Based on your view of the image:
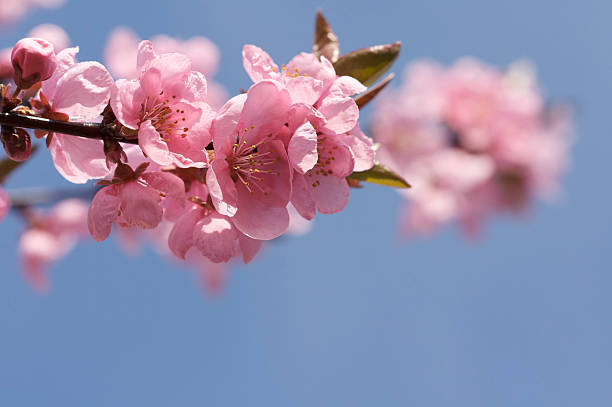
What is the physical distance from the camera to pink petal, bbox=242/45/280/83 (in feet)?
3.48

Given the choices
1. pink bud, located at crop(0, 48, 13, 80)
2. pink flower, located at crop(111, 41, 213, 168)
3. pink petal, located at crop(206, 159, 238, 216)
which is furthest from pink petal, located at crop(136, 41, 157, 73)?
pink bud, located at crop(0, 48, 13, 80)

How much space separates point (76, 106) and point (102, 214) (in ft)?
0.65

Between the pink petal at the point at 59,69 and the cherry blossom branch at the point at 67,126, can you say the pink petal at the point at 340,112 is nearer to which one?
the cherry blossom branch at the point at 67,126

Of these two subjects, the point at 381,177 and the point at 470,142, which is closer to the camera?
the point at 381,177

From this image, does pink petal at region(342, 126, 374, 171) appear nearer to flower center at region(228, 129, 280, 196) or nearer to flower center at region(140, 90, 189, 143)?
flower center at region(228, 129, 280, 196)

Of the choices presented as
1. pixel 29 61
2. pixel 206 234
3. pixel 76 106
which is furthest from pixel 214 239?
pixel 29 61

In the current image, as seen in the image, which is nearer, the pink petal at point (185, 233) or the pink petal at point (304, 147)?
the pink petal at point (304, 147)

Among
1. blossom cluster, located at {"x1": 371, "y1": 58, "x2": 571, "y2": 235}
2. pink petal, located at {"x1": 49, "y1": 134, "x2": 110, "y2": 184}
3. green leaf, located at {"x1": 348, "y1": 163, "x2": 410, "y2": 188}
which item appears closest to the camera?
pink petal, located at {"x1": 49, "y1": 134, "x2": 110, "y2": 184}

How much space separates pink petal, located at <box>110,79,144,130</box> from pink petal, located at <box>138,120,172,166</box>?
1.7 inches

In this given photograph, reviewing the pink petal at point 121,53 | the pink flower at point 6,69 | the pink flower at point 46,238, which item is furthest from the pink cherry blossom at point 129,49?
the pink flower at point 6,69

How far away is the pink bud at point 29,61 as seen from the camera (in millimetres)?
995

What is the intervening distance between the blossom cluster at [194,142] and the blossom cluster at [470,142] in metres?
3.26

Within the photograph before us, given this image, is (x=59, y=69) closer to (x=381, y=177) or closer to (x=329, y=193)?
(x=329, y=193)

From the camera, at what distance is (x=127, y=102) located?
0.98 m
